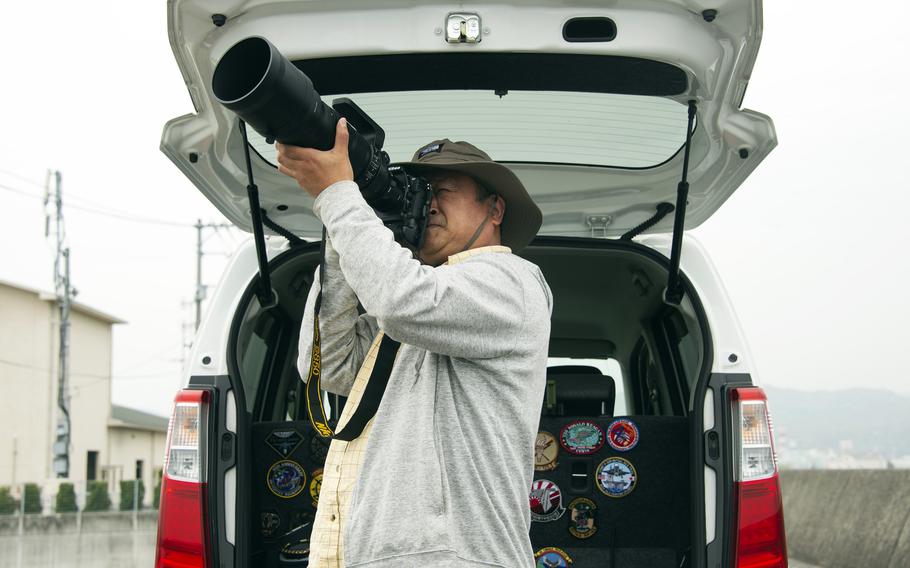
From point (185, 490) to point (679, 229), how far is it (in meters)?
1.50

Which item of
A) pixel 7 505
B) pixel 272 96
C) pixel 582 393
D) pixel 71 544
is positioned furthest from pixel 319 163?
pixel 7 505

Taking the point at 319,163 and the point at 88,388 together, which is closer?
the point at 319,163

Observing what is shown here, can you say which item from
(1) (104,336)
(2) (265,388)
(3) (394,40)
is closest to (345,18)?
(3) (394,40)

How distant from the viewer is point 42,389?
38.7 meters

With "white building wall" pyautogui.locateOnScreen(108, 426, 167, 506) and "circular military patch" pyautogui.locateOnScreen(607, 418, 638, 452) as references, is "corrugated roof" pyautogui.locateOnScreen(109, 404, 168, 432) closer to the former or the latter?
"white building wall" pyautogui.locateOnScreen(108, 426, 167, 506)

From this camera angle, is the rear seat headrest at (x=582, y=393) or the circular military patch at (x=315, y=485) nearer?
the circular military patch at (x=315, y=485)

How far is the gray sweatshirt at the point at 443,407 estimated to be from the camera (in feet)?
6.09

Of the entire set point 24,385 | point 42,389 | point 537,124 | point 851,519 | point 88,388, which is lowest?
point 851,519

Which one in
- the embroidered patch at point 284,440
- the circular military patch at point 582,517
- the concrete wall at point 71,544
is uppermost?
the embroidered patch at point 284,440

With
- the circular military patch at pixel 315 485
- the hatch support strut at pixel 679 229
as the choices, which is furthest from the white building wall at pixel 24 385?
the hatch support strut at pixel 679 229

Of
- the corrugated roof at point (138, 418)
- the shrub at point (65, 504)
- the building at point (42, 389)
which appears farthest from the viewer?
the corrugated roof at point (138, 418)

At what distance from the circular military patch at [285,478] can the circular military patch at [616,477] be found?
92 cm

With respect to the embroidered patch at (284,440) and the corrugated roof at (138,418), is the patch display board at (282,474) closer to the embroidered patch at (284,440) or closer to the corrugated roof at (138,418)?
the embroidered patch at (284,440)

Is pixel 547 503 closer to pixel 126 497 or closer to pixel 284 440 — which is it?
pixel 284 440
